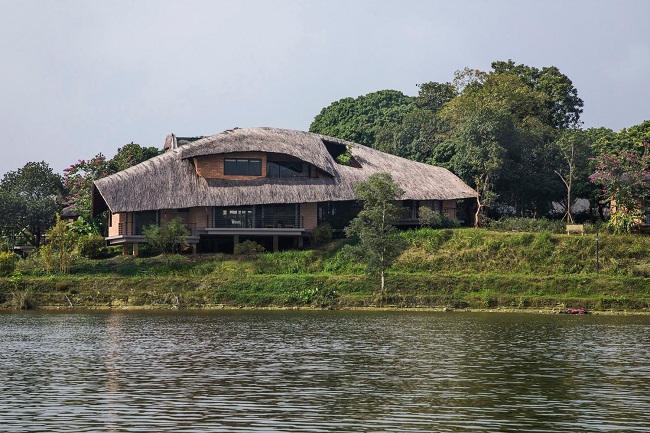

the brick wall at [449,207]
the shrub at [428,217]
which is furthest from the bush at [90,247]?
the brick wall at [449,207]

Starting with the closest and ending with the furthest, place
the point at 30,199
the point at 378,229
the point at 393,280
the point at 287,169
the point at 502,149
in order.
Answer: the point at 393,280 < the point at 378,229 < the point at 287,169 < the point at 502,149 < the point at 30,199

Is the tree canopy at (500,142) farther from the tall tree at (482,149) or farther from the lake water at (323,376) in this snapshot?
the lake water at (323,376)

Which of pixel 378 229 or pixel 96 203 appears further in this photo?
pixel 96 203

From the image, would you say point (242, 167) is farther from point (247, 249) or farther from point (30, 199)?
point (30, 199)

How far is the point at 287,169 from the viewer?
7338cm

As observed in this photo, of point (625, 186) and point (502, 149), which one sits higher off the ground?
point (502, 149)

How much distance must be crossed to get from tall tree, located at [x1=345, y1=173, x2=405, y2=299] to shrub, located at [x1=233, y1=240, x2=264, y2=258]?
8685 millimetres

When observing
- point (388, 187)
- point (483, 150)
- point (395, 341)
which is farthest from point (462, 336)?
point (483, 150)

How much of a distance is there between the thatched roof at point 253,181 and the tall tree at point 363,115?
1873cm

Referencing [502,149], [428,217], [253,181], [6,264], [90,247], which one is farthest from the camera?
[502,149]

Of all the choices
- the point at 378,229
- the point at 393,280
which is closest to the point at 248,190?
the point at 378,229

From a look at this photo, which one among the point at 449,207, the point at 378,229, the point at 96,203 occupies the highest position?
the point at 96,203

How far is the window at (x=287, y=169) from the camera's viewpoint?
73125mm

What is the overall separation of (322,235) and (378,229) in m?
9.76
